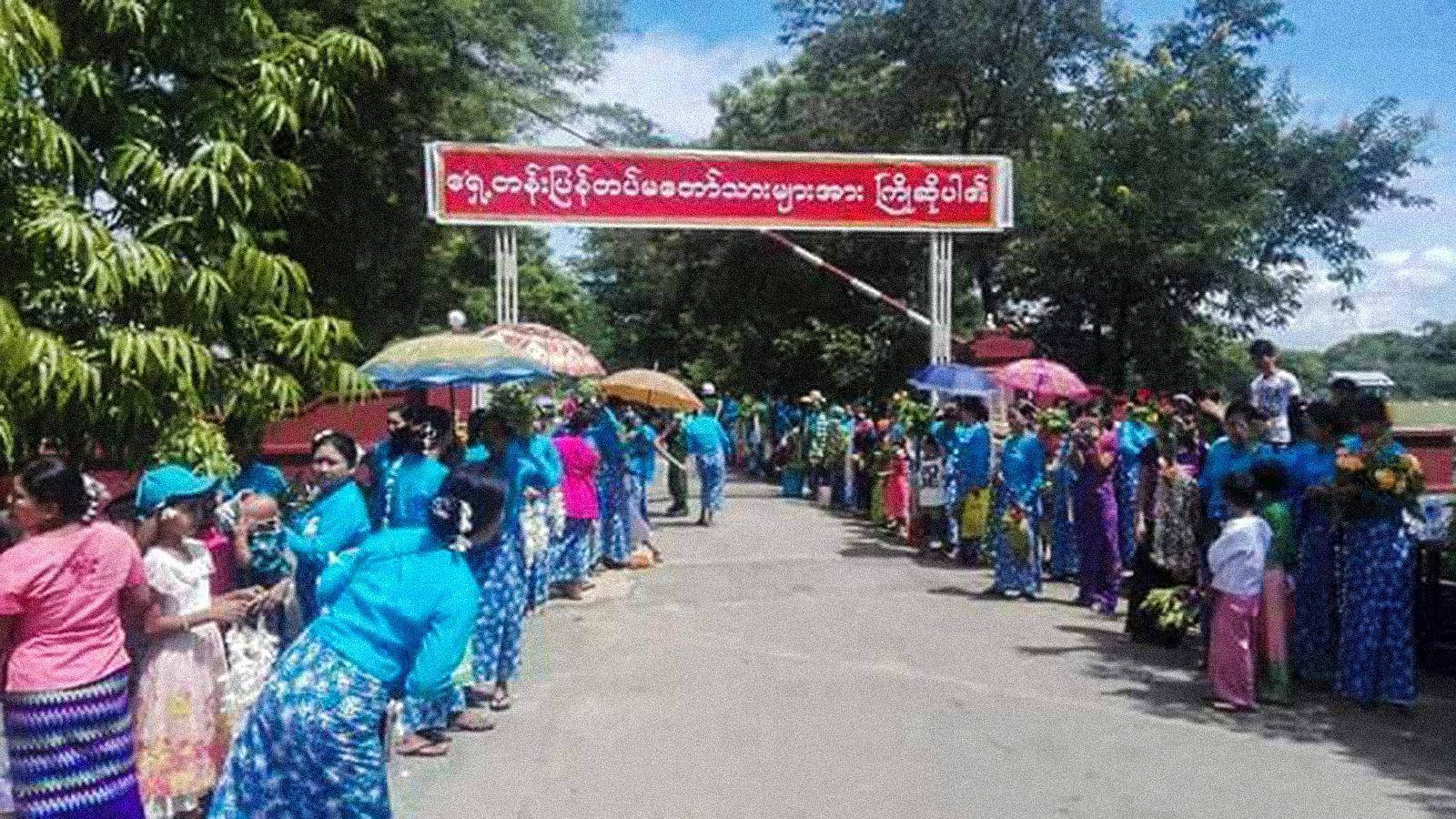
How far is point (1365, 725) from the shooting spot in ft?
22.9

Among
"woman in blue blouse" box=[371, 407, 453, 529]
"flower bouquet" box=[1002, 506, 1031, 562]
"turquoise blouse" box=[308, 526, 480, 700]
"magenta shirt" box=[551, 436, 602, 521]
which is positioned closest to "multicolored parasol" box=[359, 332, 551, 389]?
"woman in blue blouse" box=[371, 407, 453, 529]

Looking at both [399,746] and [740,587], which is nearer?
[399,746]

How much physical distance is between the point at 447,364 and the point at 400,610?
4.06 m

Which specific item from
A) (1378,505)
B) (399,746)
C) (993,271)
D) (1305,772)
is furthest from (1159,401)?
(993,271)

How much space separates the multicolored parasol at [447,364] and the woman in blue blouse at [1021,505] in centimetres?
464

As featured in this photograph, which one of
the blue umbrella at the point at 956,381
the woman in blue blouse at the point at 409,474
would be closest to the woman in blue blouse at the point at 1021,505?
the blue umbrella at the point at 956,381

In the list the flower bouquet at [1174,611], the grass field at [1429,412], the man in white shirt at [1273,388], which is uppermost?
the man in white shirt at [1273,388]

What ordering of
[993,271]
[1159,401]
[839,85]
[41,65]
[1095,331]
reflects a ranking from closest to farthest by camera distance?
[41,65] < [1159,401] < [1095,331] < [993,271] < [839,85]

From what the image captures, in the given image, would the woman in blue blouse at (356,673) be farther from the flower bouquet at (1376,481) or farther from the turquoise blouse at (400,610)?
the flower bouquet at (1376,481)

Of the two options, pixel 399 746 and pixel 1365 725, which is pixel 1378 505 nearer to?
pixel 1365 725

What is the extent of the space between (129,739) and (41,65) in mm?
2456

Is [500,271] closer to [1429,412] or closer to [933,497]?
[933,497]

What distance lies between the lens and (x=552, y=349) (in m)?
10.3

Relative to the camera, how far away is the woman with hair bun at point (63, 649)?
400 centimetres
